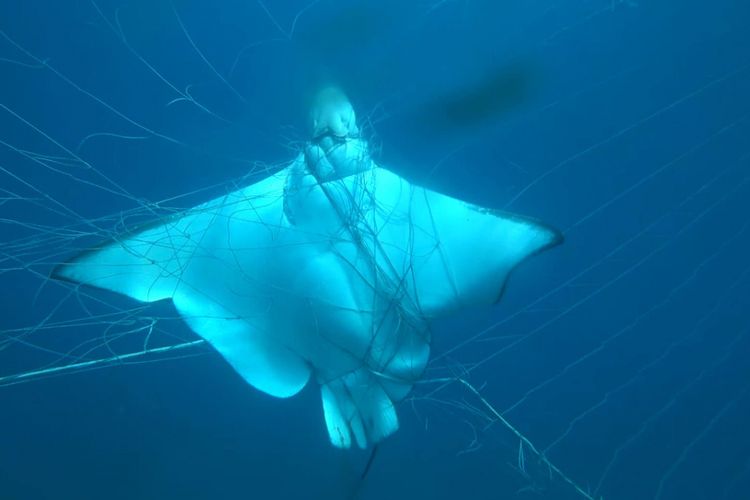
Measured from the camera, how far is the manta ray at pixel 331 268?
1.93 metres

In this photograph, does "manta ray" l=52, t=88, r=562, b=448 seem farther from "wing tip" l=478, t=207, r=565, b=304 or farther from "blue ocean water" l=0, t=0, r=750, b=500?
"blue ocean water" l=0, t=0, r=750, b=500

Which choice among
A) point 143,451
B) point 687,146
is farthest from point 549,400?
point 143,451

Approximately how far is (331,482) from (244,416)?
0.76 meters

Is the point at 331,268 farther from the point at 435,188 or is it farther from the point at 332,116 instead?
the point at 435,188

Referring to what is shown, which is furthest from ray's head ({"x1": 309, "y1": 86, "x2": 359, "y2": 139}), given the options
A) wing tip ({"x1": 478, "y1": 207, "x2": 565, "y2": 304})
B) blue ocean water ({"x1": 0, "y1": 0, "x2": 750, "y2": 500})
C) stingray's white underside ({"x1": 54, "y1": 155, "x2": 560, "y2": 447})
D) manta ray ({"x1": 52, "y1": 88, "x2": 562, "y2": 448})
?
wing tip ({"x1": 478, "y1": 207, "x2": 565, "y2": 304})

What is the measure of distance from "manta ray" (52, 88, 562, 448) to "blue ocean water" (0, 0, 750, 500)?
0.35m

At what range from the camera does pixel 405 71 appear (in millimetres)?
2832

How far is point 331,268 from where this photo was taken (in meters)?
1.98

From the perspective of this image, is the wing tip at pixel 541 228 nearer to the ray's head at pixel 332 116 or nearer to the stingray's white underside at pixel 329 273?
the stingray's white underside at pixel 329 273

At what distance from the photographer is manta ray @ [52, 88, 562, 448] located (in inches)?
75.9

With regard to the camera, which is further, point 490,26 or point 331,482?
point 331,482

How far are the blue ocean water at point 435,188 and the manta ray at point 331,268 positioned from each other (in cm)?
35

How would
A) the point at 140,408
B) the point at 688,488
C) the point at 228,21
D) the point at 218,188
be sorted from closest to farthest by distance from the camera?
the point at 228,21, the point at 218,188, the point at 140,408, the point at 688,488

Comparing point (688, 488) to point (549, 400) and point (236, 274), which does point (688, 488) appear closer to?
point (549, 400)
